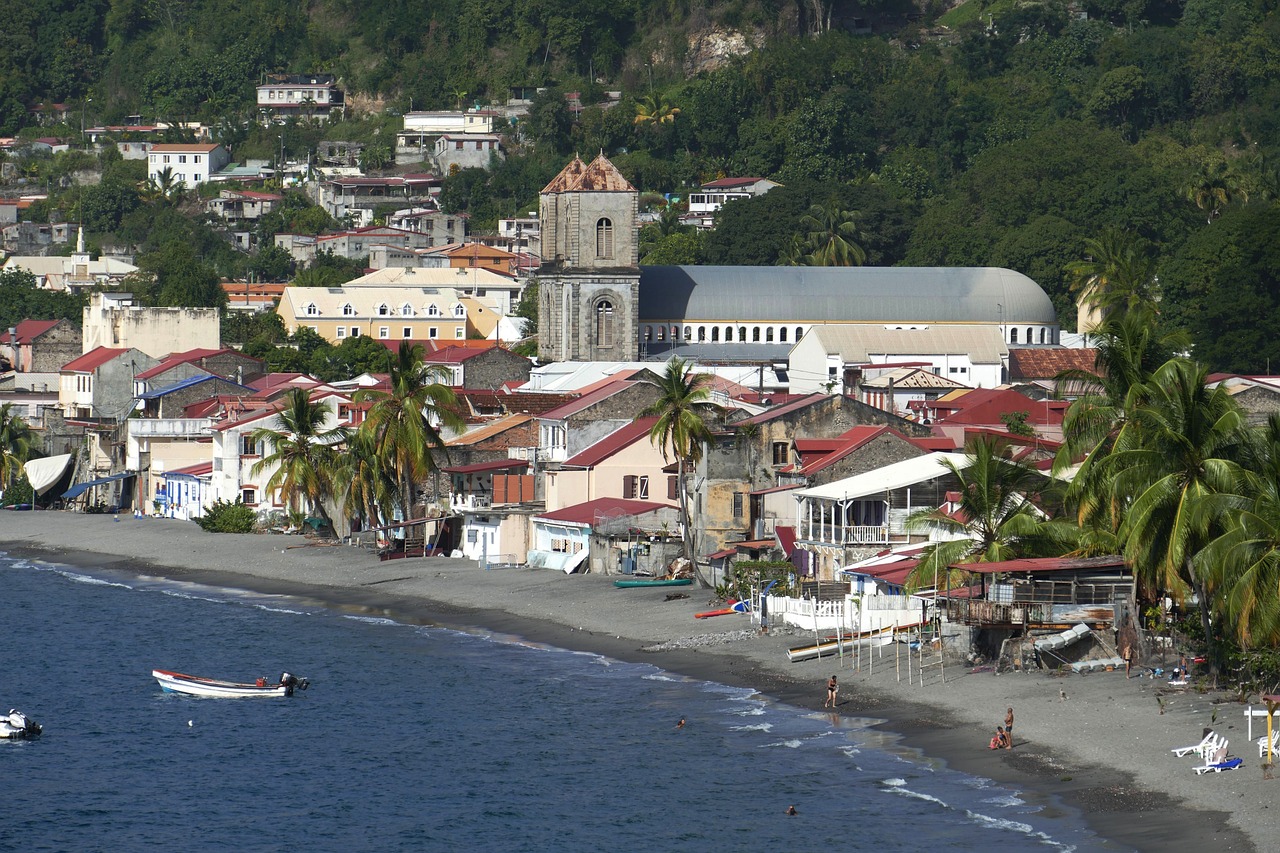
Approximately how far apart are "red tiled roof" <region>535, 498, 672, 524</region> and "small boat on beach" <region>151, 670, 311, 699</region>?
673 inches

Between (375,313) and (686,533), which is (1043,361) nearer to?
(375,313)

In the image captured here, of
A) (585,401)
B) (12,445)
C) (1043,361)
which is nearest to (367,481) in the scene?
(585,401)

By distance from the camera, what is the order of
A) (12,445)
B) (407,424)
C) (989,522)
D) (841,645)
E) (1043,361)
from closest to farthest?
1. (989,522)
2. (841,645)
3. (407,424)
4. (12,445)
5. (1043,361)

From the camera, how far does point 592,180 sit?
5384 inches

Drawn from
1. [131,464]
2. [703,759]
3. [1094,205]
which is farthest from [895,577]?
[1094,205]

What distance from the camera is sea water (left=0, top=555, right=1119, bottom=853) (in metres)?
46.8

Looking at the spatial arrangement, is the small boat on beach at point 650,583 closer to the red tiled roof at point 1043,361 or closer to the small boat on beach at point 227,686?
the small boat on beach at point 227,686

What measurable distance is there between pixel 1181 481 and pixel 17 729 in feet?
95.5

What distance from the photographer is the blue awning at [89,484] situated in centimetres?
11196

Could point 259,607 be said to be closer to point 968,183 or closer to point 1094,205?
point 1094,205

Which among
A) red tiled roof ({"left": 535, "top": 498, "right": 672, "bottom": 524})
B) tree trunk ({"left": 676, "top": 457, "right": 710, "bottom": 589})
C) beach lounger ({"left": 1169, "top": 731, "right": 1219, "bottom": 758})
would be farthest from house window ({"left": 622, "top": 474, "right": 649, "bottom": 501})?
beach lounger ({"left": 1169, "top": 731, "right": 1219, "bottom": 758})

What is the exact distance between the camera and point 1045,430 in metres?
89.2

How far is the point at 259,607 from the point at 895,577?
26693mm

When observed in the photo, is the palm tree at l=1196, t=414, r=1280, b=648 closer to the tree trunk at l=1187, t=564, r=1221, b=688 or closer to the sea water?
the tree trunk at l=1187, t=564, r=1221, b=688
